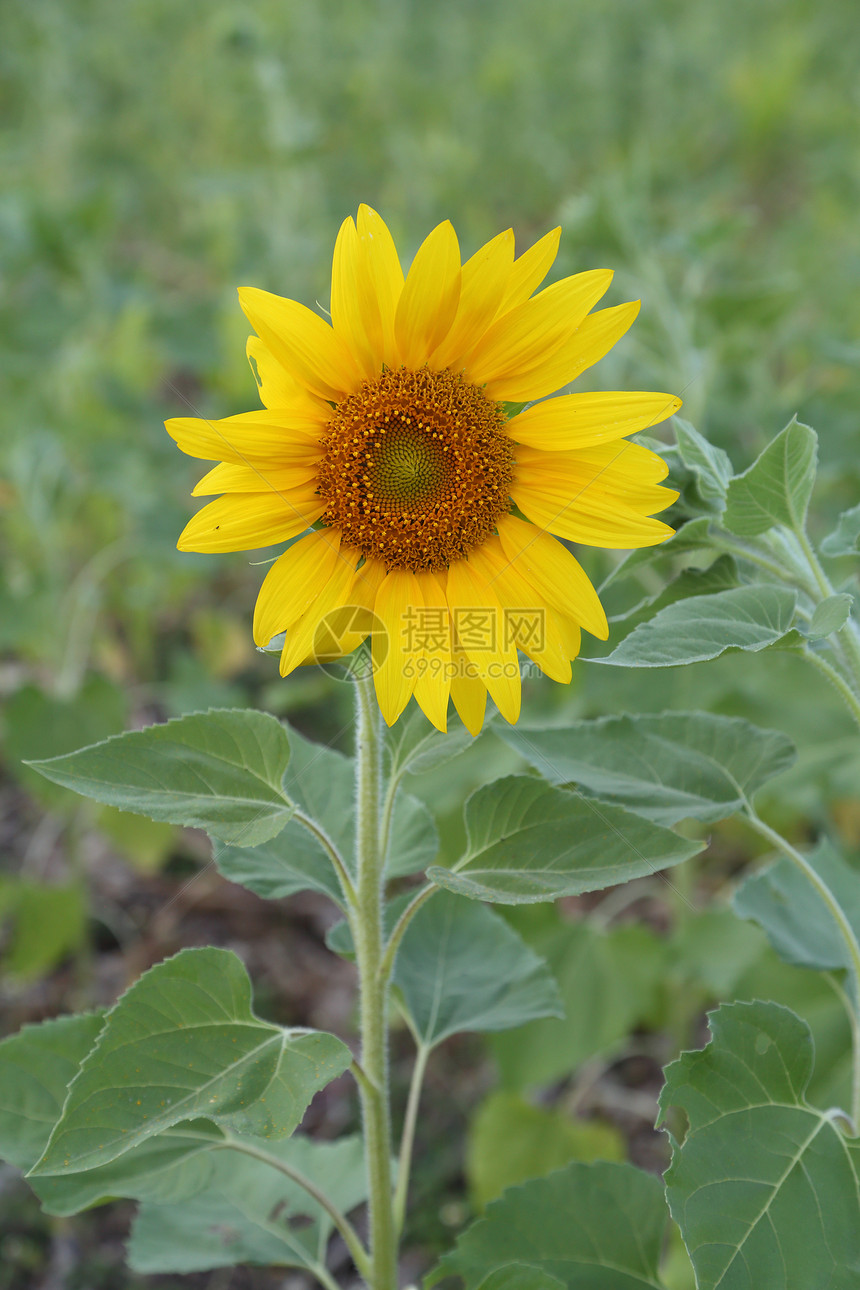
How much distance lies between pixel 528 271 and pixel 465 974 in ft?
2.79

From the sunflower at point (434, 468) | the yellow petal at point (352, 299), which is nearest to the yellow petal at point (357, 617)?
the sunflower at point (434, 468)

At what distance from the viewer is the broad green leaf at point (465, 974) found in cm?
123

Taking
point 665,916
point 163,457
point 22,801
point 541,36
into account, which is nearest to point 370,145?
point 541,36

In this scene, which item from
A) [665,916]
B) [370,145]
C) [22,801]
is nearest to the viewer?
[665,916]

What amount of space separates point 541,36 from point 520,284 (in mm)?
6471

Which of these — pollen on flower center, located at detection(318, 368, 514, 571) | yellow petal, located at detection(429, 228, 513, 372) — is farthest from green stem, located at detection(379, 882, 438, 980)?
yellow petal, located at detection(429, 228, 513, 372)

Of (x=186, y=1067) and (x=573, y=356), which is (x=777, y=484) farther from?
(x=186, y=1067)

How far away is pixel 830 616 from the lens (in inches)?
34.9

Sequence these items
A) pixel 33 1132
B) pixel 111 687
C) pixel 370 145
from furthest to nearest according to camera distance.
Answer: pixel 370 145 < pixel 111 687 < pixel 33 1132

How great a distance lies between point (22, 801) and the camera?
280cm

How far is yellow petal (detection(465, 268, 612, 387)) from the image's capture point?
0.97 metres

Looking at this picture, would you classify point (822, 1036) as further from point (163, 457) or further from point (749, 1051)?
point (163, 457)

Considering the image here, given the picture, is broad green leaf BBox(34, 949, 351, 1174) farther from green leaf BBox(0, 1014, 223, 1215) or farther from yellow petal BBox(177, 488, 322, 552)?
yellow petal BBox(177, 488, 322, 552)

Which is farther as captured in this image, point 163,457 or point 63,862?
point 163,457
